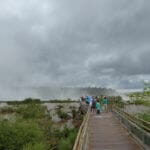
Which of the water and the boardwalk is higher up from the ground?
the water

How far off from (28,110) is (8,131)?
39.1 metres

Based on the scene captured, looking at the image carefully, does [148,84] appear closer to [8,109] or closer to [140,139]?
[140,139]

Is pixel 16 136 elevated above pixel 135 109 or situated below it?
below

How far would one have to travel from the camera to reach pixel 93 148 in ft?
54.3

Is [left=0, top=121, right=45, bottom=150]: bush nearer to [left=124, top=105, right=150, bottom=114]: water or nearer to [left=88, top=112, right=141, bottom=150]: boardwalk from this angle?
[left=88, top=112, right=141, bottom=150]: boardwalk

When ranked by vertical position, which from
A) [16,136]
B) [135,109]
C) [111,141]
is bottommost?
[16,136]

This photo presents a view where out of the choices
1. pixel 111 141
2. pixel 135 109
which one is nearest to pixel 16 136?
pixel 111 141

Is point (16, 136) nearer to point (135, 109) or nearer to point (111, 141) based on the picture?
point (111, 141)

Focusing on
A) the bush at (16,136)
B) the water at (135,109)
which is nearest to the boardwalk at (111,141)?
the bush at (16,136)

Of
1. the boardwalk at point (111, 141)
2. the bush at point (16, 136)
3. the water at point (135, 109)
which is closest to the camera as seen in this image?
the boardwalk at point (111, 141)

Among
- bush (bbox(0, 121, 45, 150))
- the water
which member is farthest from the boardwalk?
the water

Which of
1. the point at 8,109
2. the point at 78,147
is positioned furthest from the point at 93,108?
the point at 8,109

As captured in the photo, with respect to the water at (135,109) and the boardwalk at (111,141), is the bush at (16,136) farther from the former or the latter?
the water at (135,109)

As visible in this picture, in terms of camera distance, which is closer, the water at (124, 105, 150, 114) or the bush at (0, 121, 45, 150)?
the bush at (0, 121, 45, 150)
